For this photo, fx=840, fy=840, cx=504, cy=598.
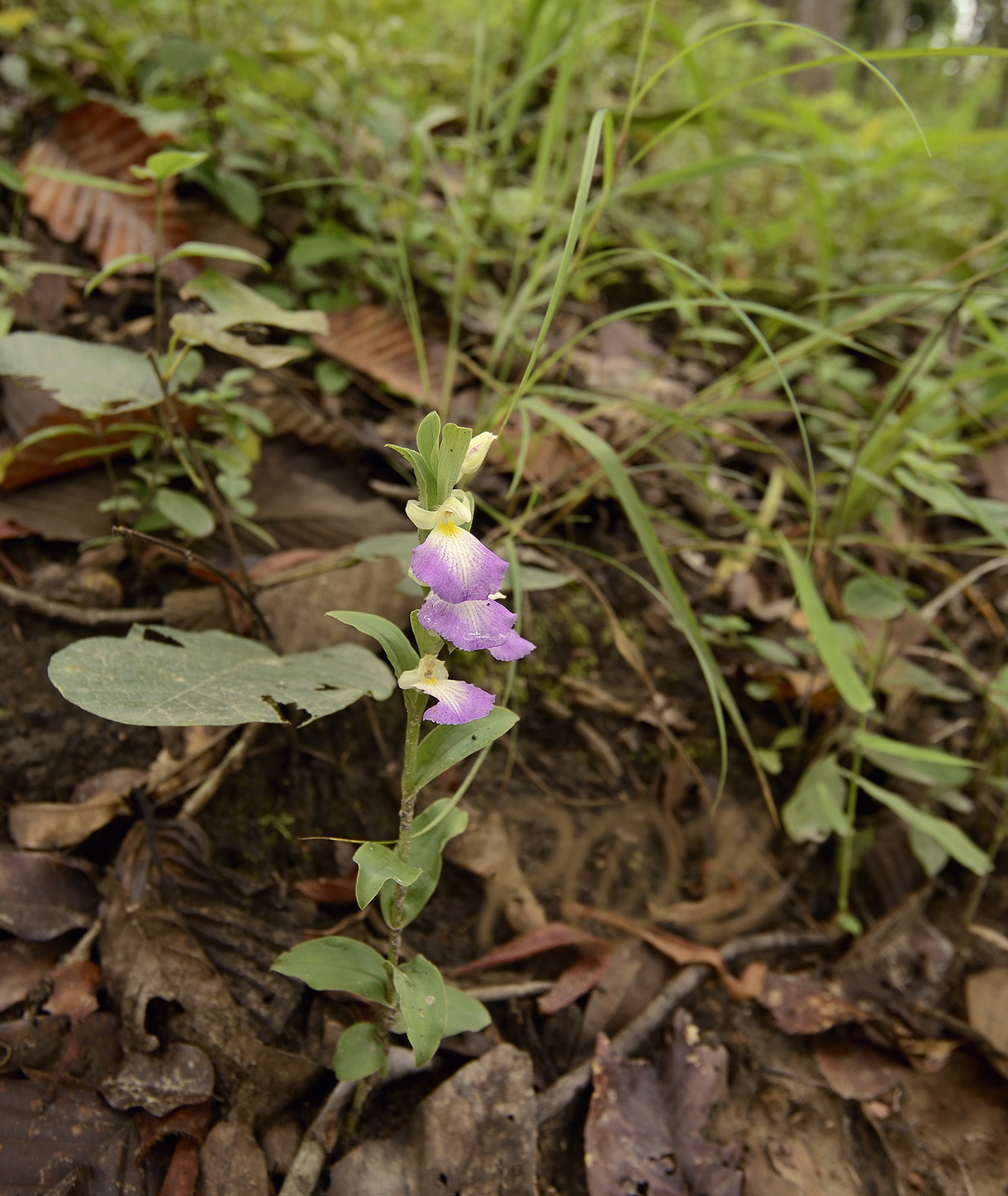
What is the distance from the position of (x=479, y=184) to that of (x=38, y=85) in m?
1.25

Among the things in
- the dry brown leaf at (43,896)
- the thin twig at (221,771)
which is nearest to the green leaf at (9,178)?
the thin twig at (221,771)

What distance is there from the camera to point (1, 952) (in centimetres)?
128

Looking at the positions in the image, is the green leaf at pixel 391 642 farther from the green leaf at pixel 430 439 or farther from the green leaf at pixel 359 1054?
the green leaf at pixel 359 1054

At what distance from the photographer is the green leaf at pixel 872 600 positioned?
1852 mm

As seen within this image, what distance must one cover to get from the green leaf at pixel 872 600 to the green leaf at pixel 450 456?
4.08ft

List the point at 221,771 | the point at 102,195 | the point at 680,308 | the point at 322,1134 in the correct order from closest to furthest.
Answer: the point at 322,1134 < the point at 221,771 < the point at 102,195 < the point at 680,308

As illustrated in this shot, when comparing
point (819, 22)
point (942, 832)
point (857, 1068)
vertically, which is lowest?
point (857, 1068)

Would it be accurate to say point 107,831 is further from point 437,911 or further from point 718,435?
point 718,435

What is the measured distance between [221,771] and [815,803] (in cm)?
124

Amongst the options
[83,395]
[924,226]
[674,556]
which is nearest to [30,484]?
[83,395]

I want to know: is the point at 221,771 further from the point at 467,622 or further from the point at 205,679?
the point at 467,622

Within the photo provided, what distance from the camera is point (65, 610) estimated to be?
1551mm

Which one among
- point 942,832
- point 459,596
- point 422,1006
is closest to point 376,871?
point 422,1006

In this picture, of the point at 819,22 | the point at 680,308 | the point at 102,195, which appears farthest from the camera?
the point at 819,22
